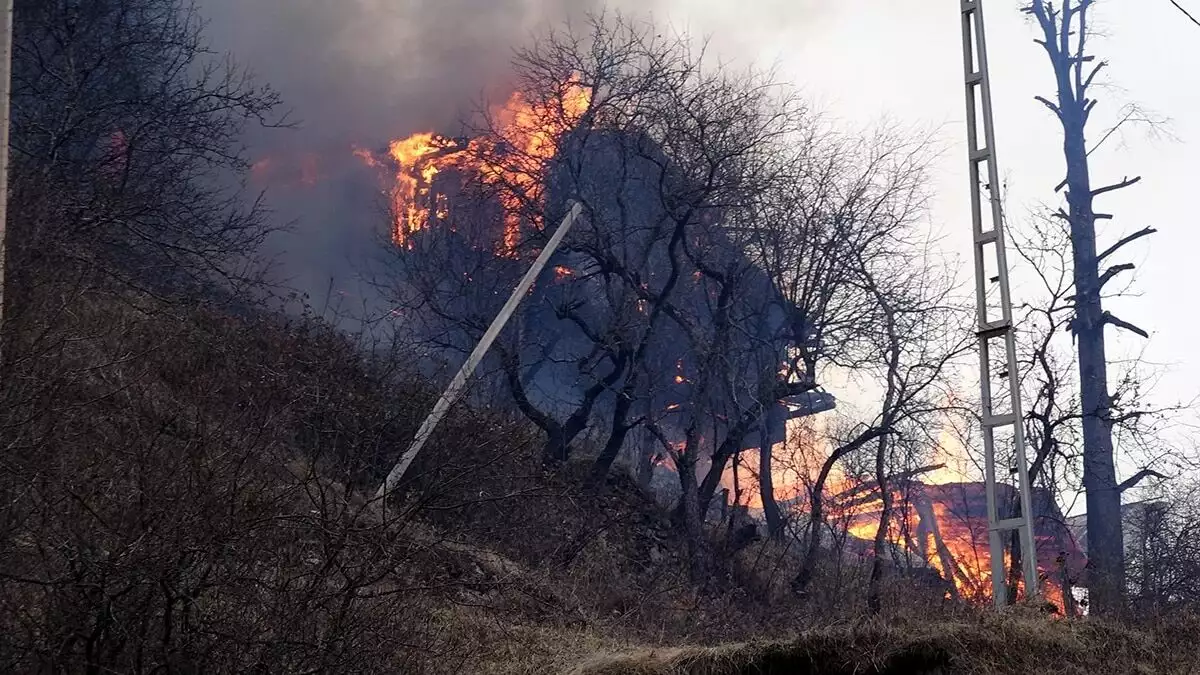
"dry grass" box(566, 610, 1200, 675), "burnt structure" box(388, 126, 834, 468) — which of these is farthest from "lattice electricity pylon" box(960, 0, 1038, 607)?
"burnt structure" box(388, 126, 834, 468)

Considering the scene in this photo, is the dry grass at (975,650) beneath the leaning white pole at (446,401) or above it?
beneath

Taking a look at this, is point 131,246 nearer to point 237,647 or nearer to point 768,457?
point 237,647

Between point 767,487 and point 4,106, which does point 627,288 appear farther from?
point 4,106

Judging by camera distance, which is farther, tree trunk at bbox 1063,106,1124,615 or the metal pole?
tree trunk at bbox 1063,106,1124,615

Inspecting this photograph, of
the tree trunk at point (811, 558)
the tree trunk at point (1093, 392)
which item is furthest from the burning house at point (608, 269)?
the tree trunk at point (1093, 392)

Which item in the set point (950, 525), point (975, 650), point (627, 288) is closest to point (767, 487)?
point (627, 288)

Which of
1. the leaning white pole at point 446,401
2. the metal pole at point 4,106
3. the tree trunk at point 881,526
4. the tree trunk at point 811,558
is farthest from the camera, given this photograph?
the tree trunk at point 811,558

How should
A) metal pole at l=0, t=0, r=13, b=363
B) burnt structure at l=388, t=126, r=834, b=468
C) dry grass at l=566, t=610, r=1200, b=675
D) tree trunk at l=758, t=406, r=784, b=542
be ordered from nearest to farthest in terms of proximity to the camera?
metal pole at l=0, t=0, r=13, b=363 → dry grass at l=566, t=610, r=1200, b=675 → burnt structure at l=388, t=126, r=834, b=468 → tree trunk at l=758, t=406, r=784, b=542

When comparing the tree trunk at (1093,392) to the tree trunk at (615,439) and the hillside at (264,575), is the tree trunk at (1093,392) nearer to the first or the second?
the tree trunk at (615,439)

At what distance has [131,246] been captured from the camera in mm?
16547

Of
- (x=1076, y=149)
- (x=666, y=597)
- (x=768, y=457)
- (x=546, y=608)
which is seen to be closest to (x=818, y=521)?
(x=768, y=457)

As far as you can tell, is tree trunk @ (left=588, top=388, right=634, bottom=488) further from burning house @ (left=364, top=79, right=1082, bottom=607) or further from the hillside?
the hillside

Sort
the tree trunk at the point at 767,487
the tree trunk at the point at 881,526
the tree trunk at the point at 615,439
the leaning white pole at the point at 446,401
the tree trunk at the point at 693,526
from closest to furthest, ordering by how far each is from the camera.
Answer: the leaning white pole at the point at 446,401
the tree trunk at the point at 881,526
the tree trunk at the point at 693,526
the tree trunk at the point at 615,439
the tree trunk at the point at 767,487

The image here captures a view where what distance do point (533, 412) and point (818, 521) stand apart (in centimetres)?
590
